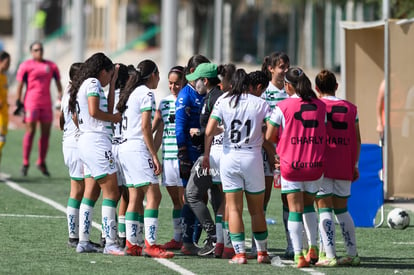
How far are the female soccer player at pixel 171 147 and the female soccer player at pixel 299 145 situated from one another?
1459 mm

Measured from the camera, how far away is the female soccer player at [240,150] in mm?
11445

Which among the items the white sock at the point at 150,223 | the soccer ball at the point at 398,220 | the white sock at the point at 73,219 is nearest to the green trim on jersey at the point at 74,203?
the white sock at the point at 73,219

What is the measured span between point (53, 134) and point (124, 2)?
121 ft

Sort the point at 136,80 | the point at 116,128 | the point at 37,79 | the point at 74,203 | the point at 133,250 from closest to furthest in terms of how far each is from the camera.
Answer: the point at 136,80 → the point at 133,250 → the point at 116,128 → the point at 74,203 → the point at 37,79

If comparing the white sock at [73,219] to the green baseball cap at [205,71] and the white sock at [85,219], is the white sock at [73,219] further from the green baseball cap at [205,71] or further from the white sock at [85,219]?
the green baseball cap at [205,71]

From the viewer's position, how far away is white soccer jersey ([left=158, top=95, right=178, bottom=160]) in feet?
41.0

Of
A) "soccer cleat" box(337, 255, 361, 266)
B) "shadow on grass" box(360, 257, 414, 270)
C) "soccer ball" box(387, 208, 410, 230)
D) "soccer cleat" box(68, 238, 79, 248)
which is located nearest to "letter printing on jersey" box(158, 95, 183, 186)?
"soccer cleat" box(68, 238, 79, 248)

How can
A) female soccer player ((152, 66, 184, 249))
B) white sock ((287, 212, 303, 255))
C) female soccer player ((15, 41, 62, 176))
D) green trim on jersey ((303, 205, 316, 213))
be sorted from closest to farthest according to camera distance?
white sock ((287, 212, 303, 255)) → green trim on jersey ((303, 205, 316, 213)) → female soccer player ((152, 66, 184, 249)) → female soccer player ((15, 41, 62, 176))

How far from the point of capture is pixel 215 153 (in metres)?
11.9

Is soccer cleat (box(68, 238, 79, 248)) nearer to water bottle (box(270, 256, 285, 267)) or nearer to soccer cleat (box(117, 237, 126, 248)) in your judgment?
soccer cleat (box(117, 237, 126, 248))

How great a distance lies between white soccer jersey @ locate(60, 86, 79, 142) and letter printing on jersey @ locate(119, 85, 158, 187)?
962 millimetres

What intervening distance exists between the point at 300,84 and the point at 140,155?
5.59ft

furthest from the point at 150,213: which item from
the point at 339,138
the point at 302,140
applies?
the point at 339,138

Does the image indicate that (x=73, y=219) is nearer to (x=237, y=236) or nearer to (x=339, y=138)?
(x=237, y=236)
